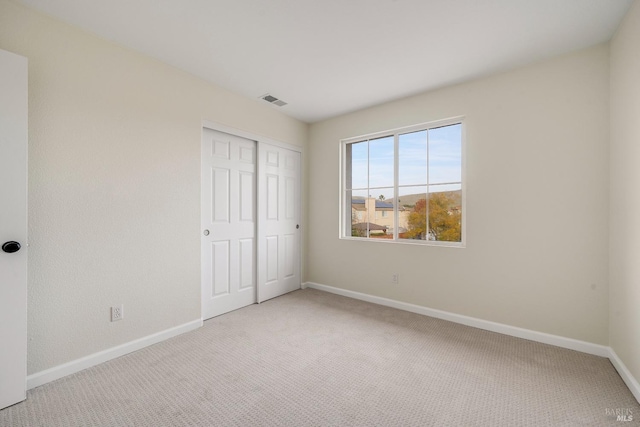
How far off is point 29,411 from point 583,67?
466 cm

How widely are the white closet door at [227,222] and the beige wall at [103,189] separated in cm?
20

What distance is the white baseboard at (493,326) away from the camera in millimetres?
2321

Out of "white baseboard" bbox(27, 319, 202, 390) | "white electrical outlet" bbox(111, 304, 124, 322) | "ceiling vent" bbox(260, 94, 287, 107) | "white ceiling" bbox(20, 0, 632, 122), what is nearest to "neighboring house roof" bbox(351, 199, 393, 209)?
"white ceiling" bbox(20, 0, 632, 122)

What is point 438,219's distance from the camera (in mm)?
3172

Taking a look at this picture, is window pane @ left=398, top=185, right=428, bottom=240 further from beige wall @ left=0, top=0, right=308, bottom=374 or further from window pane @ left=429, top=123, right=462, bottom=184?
beige wall @ left=0, top=0, right=308, bottom=374

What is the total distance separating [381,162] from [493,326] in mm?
2208

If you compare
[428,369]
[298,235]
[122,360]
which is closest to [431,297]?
[428,369]

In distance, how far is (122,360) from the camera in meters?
2.22

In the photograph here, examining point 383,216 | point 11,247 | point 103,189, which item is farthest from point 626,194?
point 11,247

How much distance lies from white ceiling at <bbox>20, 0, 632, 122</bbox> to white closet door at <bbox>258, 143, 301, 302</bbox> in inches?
45.0

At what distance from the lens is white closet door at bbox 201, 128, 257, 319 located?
306cm

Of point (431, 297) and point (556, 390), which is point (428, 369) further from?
point (431, 297)

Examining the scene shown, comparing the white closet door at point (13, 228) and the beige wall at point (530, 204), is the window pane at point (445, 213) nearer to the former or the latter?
the beige wall at point (530, 204)

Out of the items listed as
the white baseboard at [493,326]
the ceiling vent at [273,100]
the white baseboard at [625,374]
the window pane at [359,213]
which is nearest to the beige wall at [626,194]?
the white baseboard at [625,374]
